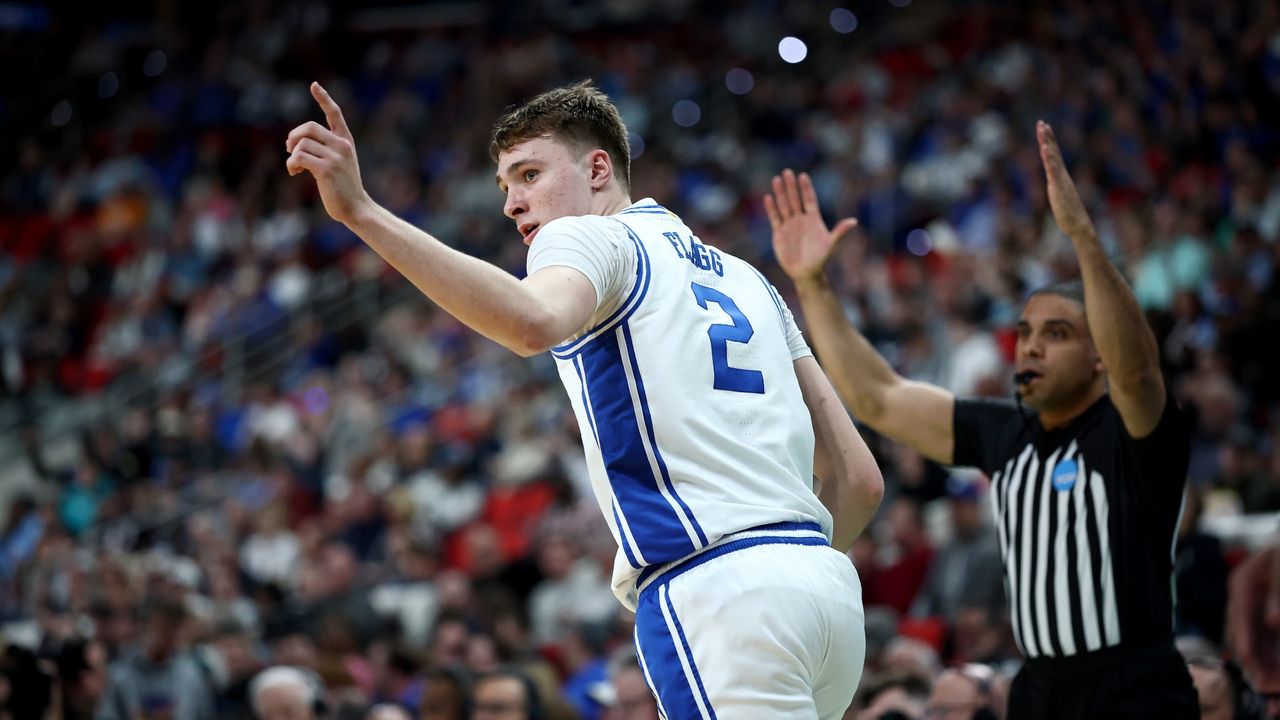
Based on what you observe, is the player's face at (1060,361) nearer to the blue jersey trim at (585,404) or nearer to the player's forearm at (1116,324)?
the player's forearm at (1116,324)

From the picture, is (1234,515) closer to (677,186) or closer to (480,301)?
(480,301)

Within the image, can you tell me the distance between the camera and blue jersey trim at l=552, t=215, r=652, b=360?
11.8 ft

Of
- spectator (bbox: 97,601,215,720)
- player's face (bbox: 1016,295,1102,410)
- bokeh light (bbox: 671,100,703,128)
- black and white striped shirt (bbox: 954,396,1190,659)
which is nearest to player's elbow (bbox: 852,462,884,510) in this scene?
black and white striped shirt (bbox: 954,396,1190,659)

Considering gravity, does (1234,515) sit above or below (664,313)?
below

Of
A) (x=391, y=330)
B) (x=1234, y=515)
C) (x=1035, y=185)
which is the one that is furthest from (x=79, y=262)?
(x=1234, y=515)

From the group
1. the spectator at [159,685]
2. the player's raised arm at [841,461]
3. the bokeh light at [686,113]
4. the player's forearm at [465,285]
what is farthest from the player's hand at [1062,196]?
the bokeh light at [686,113]

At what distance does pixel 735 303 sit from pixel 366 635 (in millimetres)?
7537

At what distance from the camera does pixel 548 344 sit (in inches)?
128

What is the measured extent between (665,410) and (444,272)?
27.1 inches

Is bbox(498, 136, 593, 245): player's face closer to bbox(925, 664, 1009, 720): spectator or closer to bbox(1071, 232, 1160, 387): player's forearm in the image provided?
bbox(1071, 232, 1160, 387): player's forearm

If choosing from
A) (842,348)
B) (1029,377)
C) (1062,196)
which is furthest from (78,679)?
(1062,196)

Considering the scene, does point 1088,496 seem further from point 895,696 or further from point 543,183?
point 543,183

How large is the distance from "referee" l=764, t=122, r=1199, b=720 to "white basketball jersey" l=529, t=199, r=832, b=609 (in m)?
1.41

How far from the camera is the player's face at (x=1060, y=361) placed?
499cm
